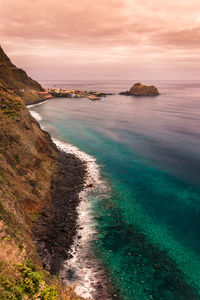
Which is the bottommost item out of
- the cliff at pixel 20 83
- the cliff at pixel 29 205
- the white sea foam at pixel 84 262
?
the white sea foam at pixel 84 262

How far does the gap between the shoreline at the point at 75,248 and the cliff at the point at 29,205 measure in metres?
0.13

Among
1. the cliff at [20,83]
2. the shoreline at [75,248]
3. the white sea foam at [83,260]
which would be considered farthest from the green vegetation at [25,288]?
the cliff at [20,83]

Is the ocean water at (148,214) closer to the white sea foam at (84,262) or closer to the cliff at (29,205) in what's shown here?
the white sea foam at (84,262)

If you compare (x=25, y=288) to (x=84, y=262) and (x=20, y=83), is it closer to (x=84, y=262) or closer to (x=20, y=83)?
(x=84, y=262)

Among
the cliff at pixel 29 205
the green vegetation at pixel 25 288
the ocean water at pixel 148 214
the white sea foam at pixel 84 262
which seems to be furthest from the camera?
the ocean water at pixel 148 214

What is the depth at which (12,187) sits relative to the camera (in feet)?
90.1

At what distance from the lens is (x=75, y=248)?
2442 centimetres

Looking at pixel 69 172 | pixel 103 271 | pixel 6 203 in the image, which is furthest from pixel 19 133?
pixel 103 271

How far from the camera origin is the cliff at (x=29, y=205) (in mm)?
11867

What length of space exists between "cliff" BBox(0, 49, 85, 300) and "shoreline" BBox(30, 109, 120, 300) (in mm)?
126

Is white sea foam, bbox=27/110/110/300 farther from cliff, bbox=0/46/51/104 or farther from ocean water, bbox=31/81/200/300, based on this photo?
cliff, bbox=0/46/51/104

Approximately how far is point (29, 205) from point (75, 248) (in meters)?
9.16

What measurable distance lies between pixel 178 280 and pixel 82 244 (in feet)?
36.6

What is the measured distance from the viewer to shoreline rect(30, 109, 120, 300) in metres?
20.1
